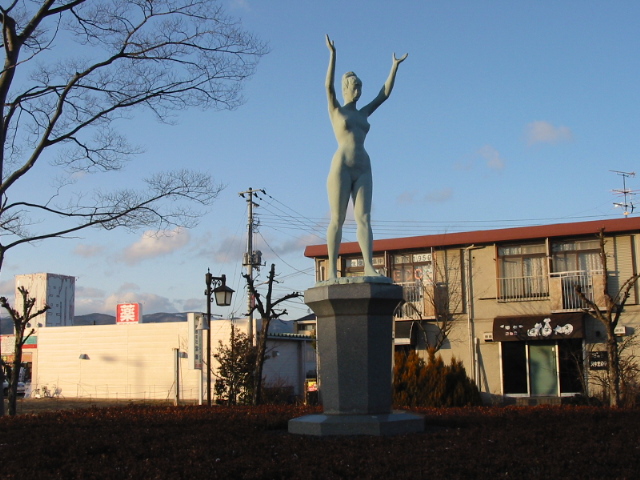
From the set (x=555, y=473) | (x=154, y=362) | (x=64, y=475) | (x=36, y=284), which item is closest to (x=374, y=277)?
(x=555, y=473)

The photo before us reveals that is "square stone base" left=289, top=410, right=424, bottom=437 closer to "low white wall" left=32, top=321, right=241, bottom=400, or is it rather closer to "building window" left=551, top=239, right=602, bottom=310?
"building window" left=551, top=239, right=602, bottom=310

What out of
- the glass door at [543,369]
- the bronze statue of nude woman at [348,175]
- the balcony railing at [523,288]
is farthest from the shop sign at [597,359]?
the bronze statue of nude woman at [348,175]

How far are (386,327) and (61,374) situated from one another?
36.1m

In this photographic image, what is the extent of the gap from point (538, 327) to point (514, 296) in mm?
1624

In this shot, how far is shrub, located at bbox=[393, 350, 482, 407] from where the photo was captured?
15789 millimetres

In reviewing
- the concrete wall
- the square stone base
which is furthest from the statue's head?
the concrete wall

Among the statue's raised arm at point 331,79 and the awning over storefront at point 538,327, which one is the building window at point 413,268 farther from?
the statue's raised arm at point 331,79

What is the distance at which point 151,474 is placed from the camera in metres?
5.66

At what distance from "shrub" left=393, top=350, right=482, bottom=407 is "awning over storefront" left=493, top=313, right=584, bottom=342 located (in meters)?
8.54

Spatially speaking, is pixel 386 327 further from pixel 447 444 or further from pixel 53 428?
pixel 53 428

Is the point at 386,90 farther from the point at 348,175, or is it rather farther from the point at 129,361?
the point at 129,361

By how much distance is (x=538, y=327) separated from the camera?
82.1ft

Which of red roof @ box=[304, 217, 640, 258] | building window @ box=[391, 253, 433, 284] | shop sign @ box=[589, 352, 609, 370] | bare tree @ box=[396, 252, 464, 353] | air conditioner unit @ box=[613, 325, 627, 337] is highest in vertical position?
red roof @ box=[304, 217, 640, 258]

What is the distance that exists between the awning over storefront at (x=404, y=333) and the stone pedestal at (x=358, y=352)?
1903 centimetres
